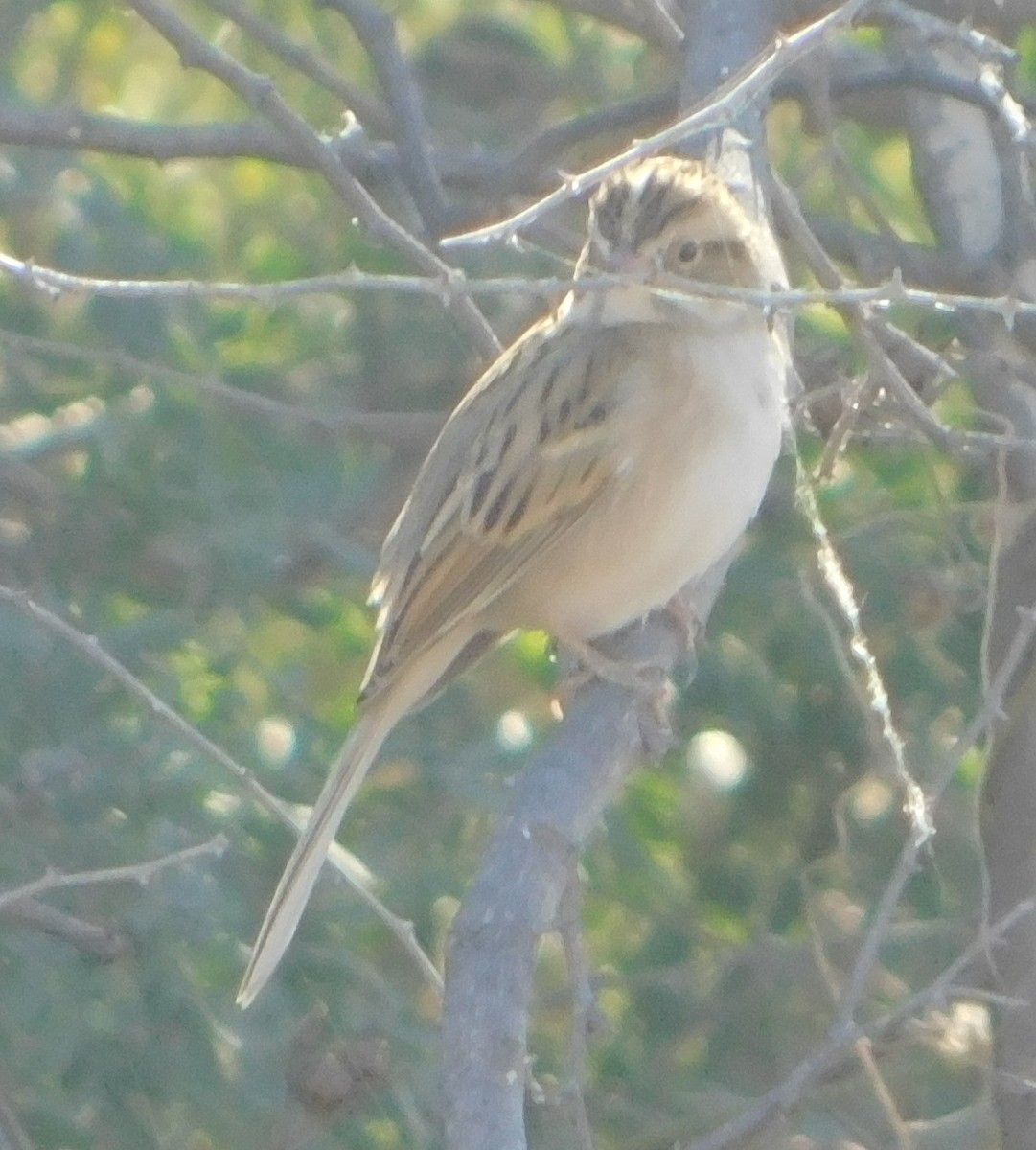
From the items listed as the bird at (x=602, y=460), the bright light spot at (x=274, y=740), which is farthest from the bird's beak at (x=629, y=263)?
the bright light spot at (x=274, y=740)

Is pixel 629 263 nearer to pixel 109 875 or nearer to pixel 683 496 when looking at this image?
pixel 683 496

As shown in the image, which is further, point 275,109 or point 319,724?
point 319,724

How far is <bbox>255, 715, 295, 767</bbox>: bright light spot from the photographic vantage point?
3256 millimetres

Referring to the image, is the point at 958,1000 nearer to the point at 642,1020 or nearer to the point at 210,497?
the point at 642,1020

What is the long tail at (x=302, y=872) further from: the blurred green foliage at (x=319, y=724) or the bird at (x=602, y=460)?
the blurred green foliage at (x=319, y=724)

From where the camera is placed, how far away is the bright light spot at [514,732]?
334cm

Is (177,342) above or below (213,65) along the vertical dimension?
below

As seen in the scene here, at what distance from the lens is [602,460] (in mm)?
3289

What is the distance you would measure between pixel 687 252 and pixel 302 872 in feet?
3.53

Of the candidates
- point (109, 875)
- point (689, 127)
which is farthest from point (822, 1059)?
point (689, 127)

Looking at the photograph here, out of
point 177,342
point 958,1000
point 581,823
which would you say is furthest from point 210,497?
point 958,1000

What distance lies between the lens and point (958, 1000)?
10.9 feet

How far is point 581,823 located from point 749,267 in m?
1.17

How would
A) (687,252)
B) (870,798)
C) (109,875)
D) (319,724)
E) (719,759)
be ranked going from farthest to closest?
(870,798)
(719,759)
(319,724)
(687,252)
(109,875)
